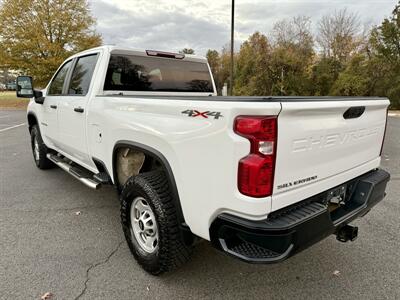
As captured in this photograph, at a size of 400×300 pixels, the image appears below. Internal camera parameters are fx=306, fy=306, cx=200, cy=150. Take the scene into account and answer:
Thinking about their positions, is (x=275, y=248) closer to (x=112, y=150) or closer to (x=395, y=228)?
(x=112, y=150)

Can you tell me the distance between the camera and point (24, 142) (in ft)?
29.1

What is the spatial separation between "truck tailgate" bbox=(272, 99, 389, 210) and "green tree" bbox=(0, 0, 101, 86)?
23611 millimetres

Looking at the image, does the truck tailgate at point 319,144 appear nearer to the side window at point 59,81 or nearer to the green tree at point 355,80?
the side window at point 59,81

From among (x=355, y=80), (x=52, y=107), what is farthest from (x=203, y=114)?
(x=355, y=80)

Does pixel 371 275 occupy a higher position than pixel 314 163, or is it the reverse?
pixel 314 163

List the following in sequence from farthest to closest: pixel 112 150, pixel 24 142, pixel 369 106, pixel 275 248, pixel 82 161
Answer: pixel 24 142
pixel 82 161
pixel 112 150
pixel 369 106
pixel 275 248

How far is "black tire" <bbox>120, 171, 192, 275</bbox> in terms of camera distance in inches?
90.0

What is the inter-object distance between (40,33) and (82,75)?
21.9m

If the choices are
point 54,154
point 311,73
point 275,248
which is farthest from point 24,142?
point 311,73

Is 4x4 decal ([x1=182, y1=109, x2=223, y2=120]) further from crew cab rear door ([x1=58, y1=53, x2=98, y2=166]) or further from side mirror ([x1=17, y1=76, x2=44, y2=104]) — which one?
side mirror ([x1=17, y1=76, x2=44, y2=104])

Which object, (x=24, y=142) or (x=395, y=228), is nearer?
(x=395, y=228)

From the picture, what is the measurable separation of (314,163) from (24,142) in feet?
29.6

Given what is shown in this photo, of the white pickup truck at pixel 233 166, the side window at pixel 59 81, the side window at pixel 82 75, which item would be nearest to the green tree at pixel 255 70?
the side window at pixel 59 81

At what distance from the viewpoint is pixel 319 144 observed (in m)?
1.98
